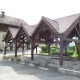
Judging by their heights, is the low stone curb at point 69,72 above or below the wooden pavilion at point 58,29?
below

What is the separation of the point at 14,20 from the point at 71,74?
31.1 m

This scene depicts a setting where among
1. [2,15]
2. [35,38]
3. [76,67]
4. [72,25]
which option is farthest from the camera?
[2,15]

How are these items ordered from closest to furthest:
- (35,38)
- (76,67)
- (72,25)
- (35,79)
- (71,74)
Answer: (35,79), (71,74), (76,67), (72,25), (35,38)

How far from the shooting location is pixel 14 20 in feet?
124

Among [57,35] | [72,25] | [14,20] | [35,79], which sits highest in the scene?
[14,20]

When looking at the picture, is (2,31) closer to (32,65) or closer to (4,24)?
(4,24)

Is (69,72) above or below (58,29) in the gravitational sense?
below

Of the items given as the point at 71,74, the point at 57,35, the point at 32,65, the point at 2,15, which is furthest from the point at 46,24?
the point at 2,15

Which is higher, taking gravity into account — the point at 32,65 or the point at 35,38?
the point at 35,38

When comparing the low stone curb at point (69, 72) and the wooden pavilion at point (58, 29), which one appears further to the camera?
the wooden pavilion at point (58, 29)

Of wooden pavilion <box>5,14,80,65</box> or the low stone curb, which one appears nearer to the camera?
the low stone curb

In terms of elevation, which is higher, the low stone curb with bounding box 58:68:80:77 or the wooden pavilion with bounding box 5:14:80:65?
the wooden pavilion with bounding box 5:14:80:65

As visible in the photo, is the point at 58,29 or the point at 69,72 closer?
the point at 69,72

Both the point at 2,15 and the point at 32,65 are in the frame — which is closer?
the point at 32,65
